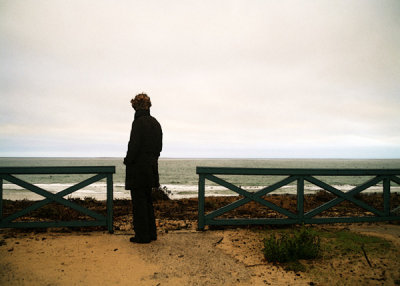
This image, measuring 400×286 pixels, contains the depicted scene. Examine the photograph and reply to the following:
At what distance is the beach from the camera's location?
3639mm

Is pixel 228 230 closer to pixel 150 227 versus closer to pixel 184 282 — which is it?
pixel 150 227

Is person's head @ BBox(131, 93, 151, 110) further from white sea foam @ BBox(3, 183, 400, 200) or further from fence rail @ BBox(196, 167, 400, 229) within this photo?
white sea foam @ BBox(3, 183, 400, 200)

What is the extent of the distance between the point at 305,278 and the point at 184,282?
167 centimetres

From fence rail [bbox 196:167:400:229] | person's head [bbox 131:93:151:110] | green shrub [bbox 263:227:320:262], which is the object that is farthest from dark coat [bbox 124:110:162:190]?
green shrub [bbox 263:227:320:262]

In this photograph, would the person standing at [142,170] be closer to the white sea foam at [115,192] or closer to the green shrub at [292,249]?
the green shrub at [292,249]

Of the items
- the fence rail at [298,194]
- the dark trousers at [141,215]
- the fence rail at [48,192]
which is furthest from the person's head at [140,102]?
the fence rail at [298,194]

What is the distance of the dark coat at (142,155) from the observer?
16.3ft

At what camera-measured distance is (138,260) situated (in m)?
4.24

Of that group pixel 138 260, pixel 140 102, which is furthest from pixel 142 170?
pixel 138 260

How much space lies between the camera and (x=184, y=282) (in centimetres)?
356

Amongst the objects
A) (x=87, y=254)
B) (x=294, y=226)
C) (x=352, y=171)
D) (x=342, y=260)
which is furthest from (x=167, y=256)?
(x=352, y=171)

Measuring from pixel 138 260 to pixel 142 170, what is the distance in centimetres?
155

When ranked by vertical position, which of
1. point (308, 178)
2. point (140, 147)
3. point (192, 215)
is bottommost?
point (192, 215)

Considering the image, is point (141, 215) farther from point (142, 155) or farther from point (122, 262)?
point (142, 155)
